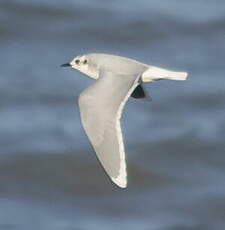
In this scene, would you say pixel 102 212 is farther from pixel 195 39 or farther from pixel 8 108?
pixel 195 39

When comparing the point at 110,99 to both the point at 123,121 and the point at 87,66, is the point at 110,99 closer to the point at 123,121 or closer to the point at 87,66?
the point at 87,66

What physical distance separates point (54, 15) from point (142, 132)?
6.09ft

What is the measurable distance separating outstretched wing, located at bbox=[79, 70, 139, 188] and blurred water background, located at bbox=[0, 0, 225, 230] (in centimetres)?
191

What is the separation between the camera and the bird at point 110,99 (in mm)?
4770

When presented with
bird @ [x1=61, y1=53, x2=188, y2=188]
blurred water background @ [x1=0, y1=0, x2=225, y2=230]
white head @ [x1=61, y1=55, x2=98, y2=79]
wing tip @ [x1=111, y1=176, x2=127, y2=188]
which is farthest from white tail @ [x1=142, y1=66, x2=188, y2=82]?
blurred water background @ [x1=0, y1=0, x2=225, y2=230]

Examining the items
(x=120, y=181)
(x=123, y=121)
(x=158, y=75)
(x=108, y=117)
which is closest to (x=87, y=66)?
(x=158, y=75)

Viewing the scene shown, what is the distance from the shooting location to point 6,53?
29.5 feet

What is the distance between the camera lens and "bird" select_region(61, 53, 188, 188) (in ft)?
15.6

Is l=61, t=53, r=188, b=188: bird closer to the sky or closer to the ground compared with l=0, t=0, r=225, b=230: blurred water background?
closer to the ground

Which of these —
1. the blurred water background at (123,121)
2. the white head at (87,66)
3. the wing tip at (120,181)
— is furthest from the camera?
the blurred water background at (123,121)

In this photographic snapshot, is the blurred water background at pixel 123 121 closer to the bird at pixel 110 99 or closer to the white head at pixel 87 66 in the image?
the white head at pixel 87 66

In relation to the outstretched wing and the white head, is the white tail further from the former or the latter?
the white head

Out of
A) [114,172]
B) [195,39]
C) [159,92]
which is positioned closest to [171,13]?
[195,39]

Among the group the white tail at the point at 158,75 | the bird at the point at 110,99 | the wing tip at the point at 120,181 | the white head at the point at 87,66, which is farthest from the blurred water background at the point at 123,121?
the wing tip at the point at 120,181
